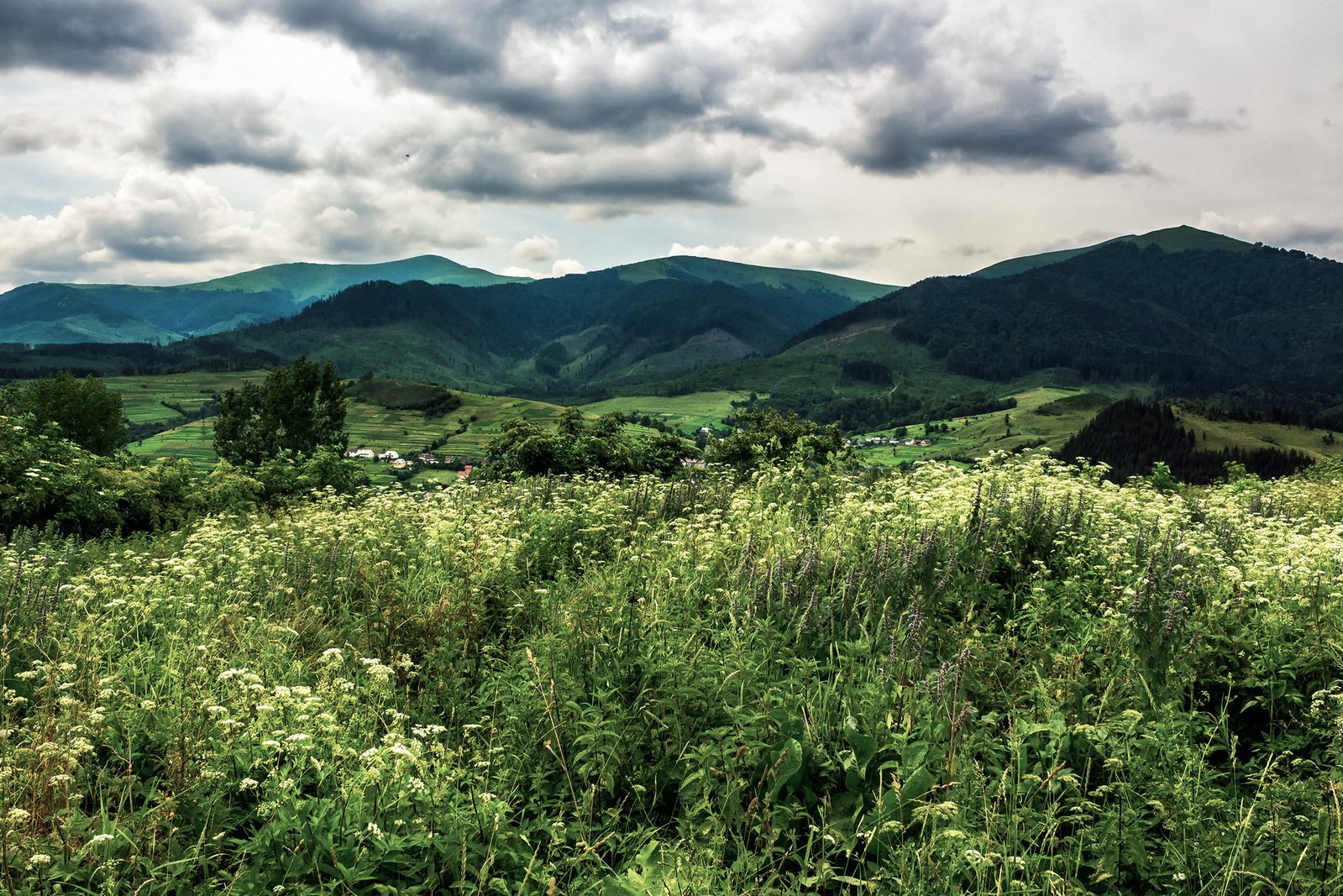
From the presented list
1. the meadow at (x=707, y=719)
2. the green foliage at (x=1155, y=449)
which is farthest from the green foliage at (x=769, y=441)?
the green foliage at (x=1155, y=449)

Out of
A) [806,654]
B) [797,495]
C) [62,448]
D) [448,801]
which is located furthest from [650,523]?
[62,448]

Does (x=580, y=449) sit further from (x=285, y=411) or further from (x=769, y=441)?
(x=285, y=411)

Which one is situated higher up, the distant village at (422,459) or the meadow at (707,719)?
the meadow at (707,719)

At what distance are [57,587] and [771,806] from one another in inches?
302

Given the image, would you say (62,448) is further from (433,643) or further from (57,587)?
(433,643)

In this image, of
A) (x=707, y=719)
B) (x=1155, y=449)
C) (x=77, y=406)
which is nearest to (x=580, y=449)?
(x=707, y=719)

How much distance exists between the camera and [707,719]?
16.7 ft

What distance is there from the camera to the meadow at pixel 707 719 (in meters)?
3.92

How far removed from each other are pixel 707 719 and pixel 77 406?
264ft

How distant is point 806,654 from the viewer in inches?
237

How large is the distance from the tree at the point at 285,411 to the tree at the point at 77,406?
9.83 meters

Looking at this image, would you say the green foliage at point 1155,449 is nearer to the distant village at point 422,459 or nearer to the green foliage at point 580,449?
the distant village at point 422,459

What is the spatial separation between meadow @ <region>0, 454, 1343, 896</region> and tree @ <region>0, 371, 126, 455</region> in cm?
6820

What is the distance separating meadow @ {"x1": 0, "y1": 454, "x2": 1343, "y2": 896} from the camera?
3.92 metres
